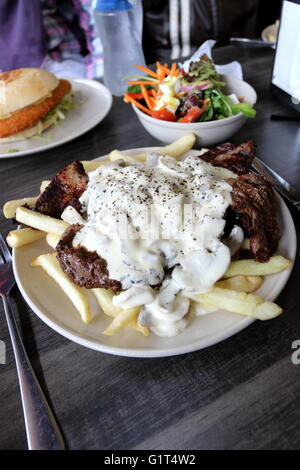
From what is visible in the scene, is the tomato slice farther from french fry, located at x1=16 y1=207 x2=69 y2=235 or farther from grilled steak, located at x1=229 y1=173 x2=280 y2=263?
french fry, located at x1=16 y1=207 x2=69 y2=235

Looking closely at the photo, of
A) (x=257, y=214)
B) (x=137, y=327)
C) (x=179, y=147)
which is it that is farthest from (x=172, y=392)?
(x=179, y=147)

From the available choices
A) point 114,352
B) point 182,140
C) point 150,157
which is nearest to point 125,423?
point 114,352

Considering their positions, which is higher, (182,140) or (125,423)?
(182,140)

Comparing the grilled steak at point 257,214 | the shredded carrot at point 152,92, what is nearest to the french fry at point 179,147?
the grilled steak at point 257,214

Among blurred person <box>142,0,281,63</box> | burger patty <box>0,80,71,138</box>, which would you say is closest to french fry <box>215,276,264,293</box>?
burger patty <box>0,80,71,138</box>

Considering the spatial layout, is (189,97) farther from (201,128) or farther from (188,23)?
(188,23)

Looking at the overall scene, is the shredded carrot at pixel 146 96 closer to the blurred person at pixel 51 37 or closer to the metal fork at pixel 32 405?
the metal fork at pixel 32 405

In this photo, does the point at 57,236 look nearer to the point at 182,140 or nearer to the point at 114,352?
the point at 114,352
